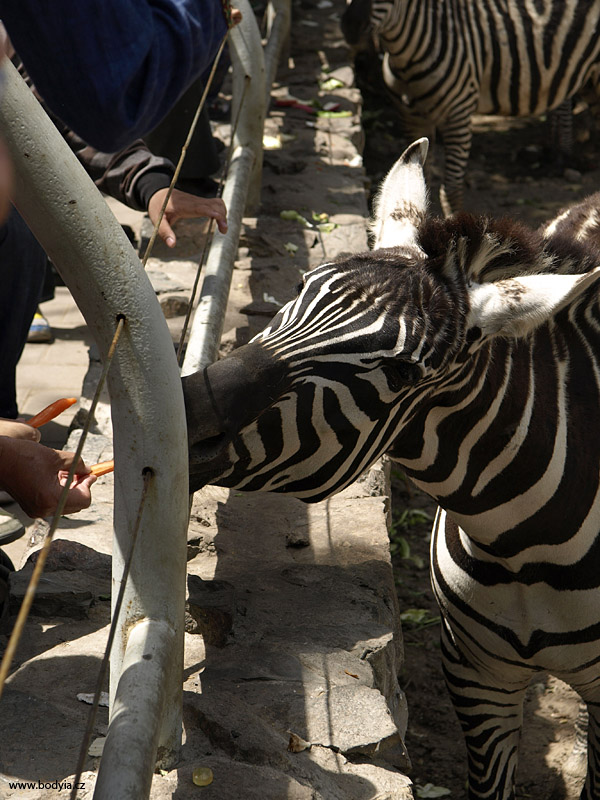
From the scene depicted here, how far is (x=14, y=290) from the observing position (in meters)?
3.12

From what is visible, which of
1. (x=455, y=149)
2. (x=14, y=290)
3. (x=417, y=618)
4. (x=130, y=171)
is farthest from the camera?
(x=455, y=149)

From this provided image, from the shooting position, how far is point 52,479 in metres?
1.92

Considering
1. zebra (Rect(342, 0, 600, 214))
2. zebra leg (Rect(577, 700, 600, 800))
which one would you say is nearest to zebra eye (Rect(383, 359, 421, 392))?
zebra leg (Rect(577, 700, 600, 800))

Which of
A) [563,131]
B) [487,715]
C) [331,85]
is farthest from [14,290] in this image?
[563,131]

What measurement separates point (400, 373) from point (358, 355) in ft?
0.31

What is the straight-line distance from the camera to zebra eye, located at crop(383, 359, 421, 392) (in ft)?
5.80

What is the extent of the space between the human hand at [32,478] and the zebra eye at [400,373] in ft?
2.28

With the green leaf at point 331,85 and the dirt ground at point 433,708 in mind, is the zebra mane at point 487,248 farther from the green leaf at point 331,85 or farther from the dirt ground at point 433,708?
the green leaf at point 331,85

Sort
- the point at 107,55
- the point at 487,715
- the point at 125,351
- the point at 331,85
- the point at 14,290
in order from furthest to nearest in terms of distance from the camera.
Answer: the point at 331,85, the point at 14,290, the point at 487,715, the point at 107,55, the point at 125,351

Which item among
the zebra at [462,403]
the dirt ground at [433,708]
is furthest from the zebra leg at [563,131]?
the zebra at [462,403]

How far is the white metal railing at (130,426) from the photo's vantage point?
1.33m

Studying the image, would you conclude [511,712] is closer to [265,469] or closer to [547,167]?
[265,469]

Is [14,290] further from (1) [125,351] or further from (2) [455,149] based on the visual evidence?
(2) [455,149]

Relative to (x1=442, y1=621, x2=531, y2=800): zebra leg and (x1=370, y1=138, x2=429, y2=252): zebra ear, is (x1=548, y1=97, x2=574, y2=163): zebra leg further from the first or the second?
(x1=442, y1=621, x2=531, y2=800): zebra leg
